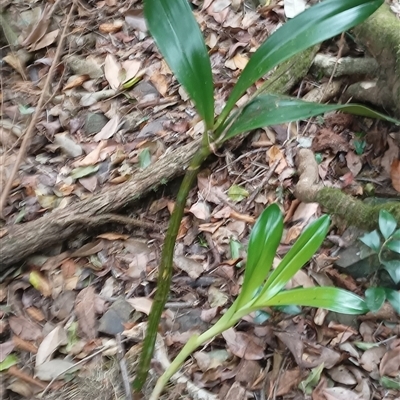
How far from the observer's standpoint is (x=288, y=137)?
155cm

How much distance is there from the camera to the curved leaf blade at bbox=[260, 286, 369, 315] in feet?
2.77

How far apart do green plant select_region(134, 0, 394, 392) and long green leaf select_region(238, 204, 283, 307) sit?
0.21m

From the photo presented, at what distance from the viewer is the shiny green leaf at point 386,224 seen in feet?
3.57

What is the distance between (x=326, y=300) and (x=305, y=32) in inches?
18.8

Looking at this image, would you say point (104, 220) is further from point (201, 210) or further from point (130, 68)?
point (130, 68)

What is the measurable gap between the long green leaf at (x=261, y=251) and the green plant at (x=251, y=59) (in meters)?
0.21

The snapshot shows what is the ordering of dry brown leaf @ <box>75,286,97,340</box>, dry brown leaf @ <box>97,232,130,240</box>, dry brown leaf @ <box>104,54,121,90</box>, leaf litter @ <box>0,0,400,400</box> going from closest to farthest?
leaf litter @ <box>0,0,400,400</box> → dry brown leaf @ <box>75,286,97,340</box> → dry brown leaf @ <box>97,232,130,240</box> → dry brown leaf @ <box>104,54,121,90</box>

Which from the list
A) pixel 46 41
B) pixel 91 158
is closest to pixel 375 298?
pixel 91 158

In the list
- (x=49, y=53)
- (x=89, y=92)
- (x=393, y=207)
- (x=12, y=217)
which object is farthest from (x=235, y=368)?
(x=49, y=53)

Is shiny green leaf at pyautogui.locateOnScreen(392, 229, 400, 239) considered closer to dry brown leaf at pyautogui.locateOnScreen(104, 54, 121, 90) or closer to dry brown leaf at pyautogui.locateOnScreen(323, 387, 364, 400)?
dry brown leaf at pyautogui.locateOnScreen(323, 387, 364, 400)

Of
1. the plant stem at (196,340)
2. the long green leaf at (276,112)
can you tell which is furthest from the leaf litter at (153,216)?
the long green leaf at (276,112)

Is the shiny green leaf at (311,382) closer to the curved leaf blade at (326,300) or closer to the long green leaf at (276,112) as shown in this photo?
the curved leaf blade at (326,300)

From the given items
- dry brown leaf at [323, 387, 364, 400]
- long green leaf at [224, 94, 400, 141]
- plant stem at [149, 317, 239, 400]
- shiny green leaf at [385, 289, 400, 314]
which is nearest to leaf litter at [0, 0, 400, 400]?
dry brown leaf at [323, 387, 364, 400]

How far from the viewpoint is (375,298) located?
103 cm
